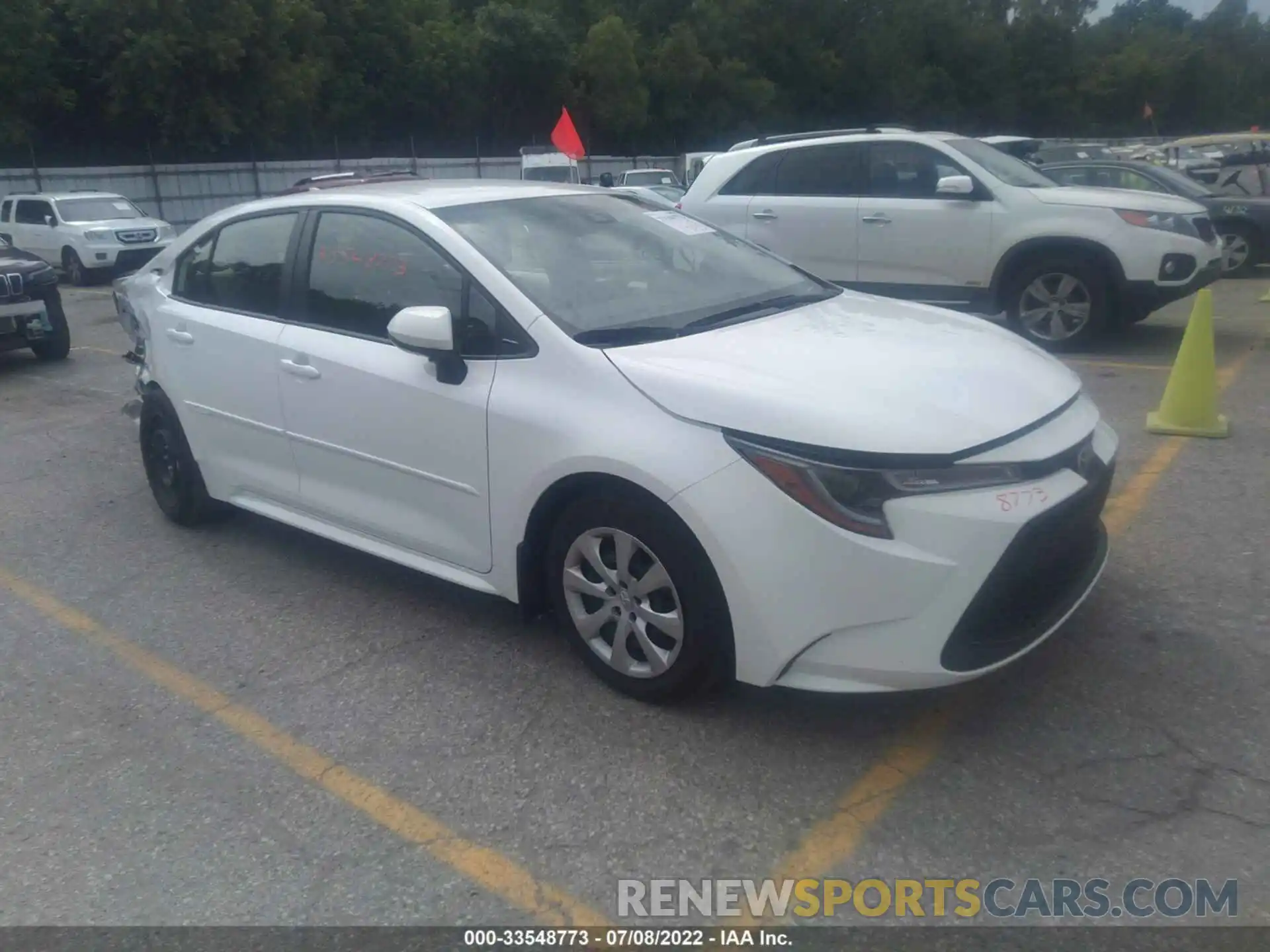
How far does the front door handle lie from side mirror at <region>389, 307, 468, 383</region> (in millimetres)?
687

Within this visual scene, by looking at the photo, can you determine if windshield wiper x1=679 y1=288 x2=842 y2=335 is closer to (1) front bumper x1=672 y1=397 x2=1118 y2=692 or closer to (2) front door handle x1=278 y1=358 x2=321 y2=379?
(1) front bumper x1=672 y1=397 x2=1118 y2=692

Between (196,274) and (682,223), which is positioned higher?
(682,223)

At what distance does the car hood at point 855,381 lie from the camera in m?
3.31

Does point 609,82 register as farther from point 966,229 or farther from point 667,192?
point 966,229

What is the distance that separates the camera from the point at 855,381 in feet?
11.6

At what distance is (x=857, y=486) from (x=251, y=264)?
3142 millimetres

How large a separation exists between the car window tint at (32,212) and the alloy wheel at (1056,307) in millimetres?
17919

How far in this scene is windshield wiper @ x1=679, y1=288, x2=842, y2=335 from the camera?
13.4 feet

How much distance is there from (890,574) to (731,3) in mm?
60881

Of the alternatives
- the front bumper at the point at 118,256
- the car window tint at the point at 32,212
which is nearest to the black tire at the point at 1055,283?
the front bumper at the point at 118,256

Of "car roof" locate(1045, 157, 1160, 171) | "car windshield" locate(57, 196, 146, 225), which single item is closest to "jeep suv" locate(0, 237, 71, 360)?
"car windshield" locate(57, 196, 146, 225)

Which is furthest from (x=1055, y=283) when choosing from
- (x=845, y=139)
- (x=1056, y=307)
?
(x=845, y=139)

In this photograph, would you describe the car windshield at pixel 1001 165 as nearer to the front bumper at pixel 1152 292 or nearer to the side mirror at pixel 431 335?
the front bumper at pixel 1152 292

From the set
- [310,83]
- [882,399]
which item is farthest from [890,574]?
[310,83]
